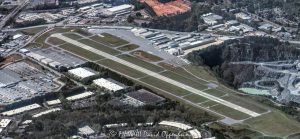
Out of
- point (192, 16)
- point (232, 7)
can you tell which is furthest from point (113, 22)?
point (232, 7)

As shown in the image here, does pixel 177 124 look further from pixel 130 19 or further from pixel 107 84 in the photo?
pixel 130 19

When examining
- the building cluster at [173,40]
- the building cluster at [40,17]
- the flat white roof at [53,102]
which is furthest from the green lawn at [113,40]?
the flat white roof at [53,102]

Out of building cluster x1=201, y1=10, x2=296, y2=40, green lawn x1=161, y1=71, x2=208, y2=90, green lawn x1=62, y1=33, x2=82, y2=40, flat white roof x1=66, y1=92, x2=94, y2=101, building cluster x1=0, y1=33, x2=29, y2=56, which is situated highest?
flat white roof x1=66, y1=92, x2=94, y2=101

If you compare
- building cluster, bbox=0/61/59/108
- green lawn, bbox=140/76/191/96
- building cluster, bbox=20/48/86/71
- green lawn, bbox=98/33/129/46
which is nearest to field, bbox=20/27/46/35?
building cluster, bbox=20/48/86/71

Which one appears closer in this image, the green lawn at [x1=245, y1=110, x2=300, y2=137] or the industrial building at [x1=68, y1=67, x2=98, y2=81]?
the green lawn at [x1=245, y1=110, x2=300, y2=137]

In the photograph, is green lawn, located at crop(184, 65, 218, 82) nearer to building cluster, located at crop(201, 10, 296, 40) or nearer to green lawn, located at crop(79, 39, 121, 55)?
green lawn, located at crop(79, 39, 121, 55)

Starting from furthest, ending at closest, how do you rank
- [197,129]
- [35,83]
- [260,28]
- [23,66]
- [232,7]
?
[232,7], [260,28], [23,66], [35,83], [197,129]

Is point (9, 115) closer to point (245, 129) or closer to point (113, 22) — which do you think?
point (245, 129)
